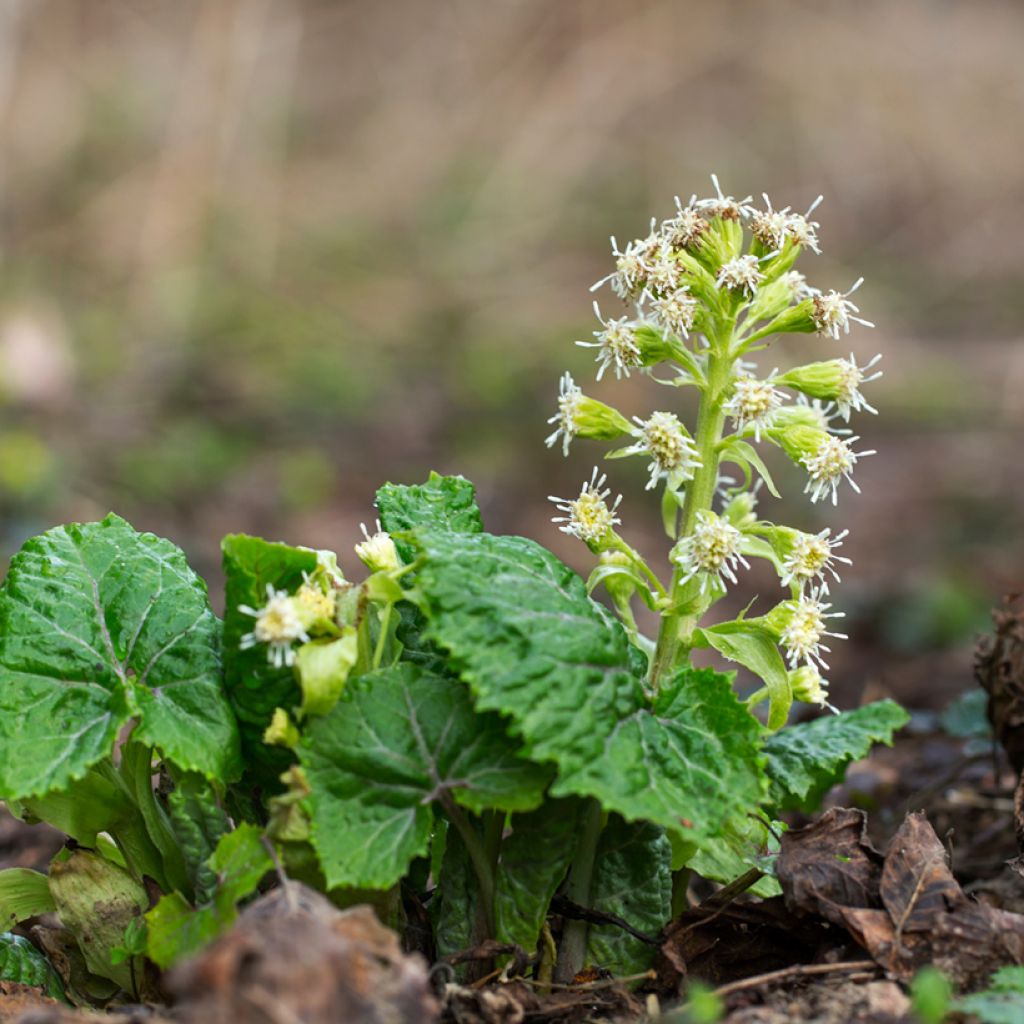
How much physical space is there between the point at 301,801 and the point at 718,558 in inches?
33.4

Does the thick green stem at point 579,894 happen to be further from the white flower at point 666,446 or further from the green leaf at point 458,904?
the white flower at point 666,446

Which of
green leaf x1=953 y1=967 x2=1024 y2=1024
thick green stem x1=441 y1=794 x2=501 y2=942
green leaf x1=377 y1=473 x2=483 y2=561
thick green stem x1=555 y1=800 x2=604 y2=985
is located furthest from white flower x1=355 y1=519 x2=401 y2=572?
green leaf x1=953 y1=967 x2=1024 y2=1024

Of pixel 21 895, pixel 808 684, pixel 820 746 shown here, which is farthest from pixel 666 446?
pixel 21 895

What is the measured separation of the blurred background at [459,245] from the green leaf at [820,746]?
9.51 feet

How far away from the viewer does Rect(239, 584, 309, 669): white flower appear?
2037mm

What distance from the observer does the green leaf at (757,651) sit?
2.33 metres

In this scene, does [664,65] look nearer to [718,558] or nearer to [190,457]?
[190,457]

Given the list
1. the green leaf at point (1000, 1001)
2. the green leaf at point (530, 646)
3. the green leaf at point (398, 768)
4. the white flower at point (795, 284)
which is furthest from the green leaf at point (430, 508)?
the green leaf at point (1000, 1001)

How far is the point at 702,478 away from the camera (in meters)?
2.36

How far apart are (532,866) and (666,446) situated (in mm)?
811

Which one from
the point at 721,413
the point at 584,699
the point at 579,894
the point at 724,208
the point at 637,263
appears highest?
the point at 724,208

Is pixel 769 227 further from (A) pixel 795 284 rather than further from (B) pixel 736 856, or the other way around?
(B) pixel 736 856

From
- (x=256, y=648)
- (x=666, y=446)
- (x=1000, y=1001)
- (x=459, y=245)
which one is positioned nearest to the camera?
(x=1000, y=1001)

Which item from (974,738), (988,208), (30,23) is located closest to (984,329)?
(988,208)
